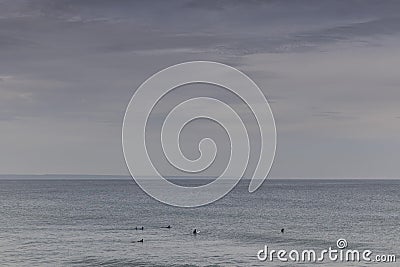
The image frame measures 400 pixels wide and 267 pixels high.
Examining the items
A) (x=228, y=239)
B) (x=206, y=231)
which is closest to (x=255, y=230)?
(x=206, y=231)

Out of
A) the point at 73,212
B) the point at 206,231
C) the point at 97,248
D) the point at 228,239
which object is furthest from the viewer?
the point at 73,212

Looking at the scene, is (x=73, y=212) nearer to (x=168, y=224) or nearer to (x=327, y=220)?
(x=168, y=224)

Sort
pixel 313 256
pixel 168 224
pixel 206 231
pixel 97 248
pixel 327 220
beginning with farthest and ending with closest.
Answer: pixel 327 220 < pixel 168 224 < pixel 206 231 < pixel 97 248 < pixel 313 256

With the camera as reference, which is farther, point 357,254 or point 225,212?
point 225,212

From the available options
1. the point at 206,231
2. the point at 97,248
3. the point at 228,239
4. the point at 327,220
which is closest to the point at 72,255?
the point at 97,248

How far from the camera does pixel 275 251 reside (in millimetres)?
81250

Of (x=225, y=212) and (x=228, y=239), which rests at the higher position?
(x=225, y=212)

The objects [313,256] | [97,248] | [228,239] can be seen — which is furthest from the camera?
[228,239]

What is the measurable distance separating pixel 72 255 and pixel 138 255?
8.08m

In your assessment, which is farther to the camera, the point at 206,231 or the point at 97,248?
the point at 206,231

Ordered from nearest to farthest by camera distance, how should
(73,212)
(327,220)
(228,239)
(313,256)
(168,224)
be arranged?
(313,256) < (228,239) < (168,224) < (327,220) < (73,212)

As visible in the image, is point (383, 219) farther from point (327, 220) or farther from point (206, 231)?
point (206, 231)

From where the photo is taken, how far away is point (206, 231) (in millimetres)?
105500

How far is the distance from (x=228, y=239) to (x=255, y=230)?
14.8 m
